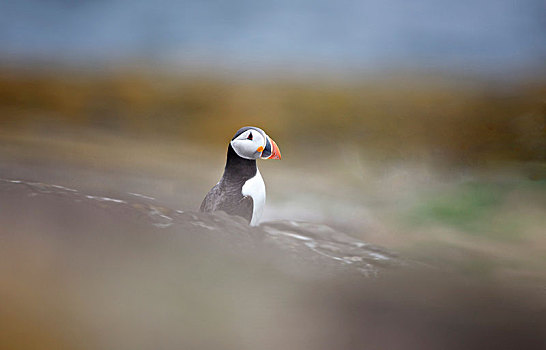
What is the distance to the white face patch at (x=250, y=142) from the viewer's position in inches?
35.3

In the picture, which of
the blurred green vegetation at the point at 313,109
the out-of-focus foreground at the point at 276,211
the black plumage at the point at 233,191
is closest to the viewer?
the out-of-focus foreground at the point at 276,211

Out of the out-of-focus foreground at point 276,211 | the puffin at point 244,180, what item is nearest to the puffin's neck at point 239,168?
the puffin at point 244,180

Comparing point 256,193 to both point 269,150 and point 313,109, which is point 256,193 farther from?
point 313,109

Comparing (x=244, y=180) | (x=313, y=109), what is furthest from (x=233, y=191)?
(x=313, y=109)

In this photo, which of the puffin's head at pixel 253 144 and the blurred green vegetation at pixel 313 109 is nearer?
the puffin's head at pixel 253 144

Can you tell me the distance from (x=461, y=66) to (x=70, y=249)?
0.82 m

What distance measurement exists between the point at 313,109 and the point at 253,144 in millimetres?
256

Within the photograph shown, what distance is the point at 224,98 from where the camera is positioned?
1.11 m

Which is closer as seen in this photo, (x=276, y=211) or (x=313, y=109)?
(x=276, y=211)

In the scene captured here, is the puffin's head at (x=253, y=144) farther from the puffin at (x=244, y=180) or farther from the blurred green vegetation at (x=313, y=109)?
the blurred green vegetation at (x=313, y=109)

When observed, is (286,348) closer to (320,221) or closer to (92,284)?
(92,284)

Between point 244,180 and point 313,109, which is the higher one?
point 313,109

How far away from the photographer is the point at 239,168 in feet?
3.01

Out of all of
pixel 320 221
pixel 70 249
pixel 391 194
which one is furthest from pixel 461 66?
pixel 70 249
